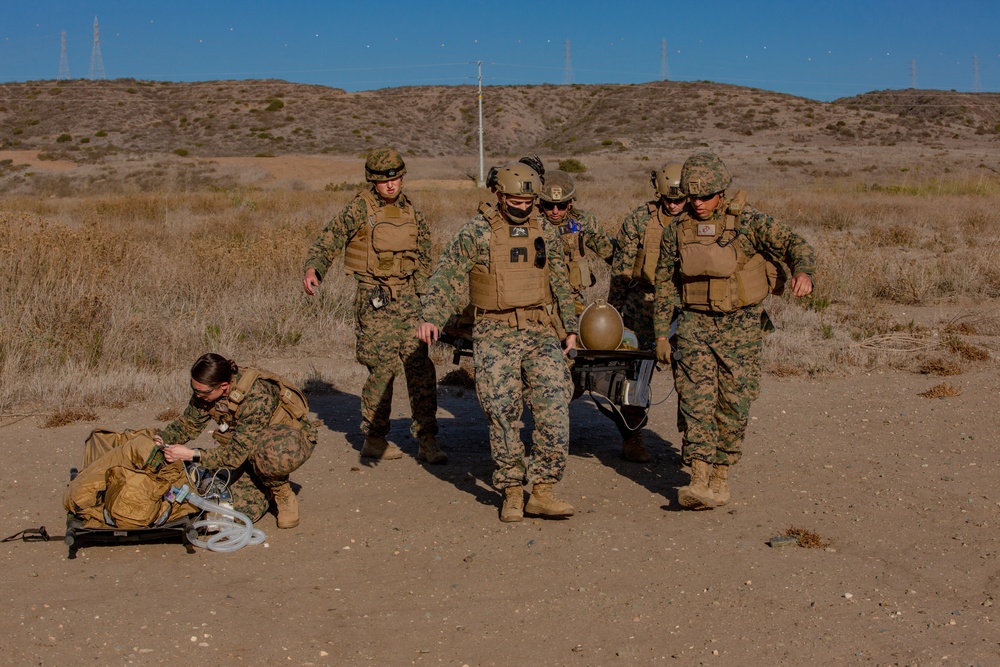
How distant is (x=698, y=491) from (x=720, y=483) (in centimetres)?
27

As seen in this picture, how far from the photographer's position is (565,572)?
17.1 ft

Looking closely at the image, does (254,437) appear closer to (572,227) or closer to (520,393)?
(520,393)

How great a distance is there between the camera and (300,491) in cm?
666

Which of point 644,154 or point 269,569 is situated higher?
point 644,154

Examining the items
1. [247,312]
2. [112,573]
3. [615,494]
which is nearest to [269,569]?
[112,573]

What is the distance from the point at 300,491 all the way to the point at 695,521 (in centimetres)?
255

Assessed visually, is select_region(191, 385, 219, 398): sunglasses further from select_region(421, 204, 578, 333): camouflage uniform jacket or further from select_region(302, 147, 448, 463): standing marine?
select_region(302, 147, 448, 463): standing marine

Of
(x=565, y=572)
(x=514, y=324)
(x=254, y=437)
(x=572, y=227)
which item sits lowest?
(x=565, y=572)

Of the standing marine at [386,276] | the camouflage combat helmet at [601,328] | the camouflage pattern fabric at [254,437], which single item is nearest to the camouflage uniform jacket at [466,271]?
the camouflage combat helmet at [601,328]

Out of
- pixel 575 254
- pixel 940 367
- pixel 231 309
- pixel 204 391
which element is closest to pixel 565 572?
pixel 204 391

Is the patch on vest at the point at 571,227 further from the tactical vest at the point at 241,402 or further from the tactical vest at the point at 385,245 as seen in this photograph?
the tactical vest at the point at 241,402

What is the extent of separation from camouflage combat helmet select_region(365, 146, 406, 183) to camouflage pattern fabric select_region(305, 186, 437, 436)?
17cm

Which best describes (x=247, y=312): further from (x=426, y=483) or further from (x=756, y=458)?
(x=756, y=458)

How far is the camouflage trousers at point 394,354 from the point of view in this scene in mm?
7078
